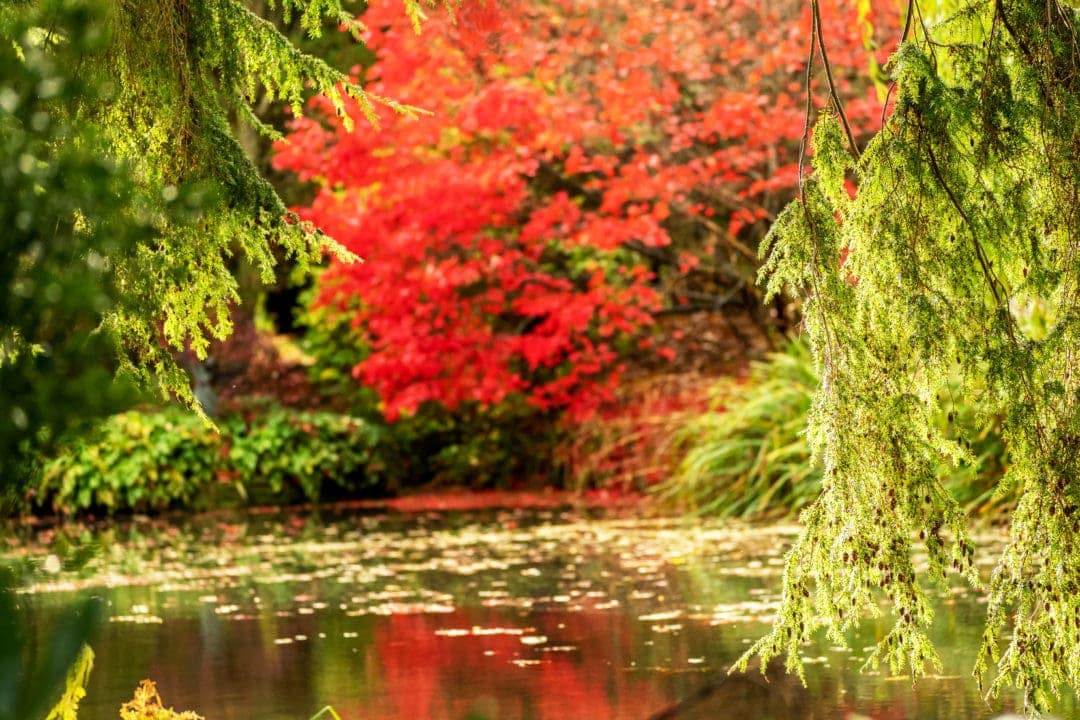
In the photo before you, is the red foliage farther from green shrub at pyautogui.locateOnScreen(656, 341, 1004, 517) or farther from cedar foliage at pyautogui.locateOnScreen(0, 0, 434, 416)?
cedar foliage at pyautogui.locateOnScreen(0, 0, 434, 416)

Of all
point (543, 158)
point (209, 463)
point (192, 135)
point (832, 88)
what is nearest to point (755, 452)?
point (543, 158)

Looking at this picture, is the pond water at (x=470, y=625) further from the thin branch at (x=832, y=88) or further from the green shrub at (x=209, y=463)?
the thin branch at (x=832, y=88)

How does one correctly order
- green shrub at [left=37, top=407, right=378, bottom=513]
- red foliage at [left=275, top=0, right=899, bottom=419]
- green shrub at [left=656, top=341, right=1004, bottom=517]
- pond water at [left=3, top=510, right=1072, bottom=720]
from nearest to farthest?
pond water at [left=3, top=510, right=1072, bottom=720]
green shrub at [left=656, top=341, right=1004, bottom=517]
red foliage at [left=275, top=0, right=899, bottom=419]
green shrub at [left=37, top=407, right=378, bottom=513]

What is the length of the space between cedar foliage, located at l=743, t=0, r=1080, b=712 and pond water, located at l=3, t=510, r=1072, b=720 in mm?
1938

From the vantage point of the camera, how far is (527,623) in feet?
29.4

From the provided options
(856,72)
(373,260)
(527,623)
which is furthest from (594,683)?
(856,72)

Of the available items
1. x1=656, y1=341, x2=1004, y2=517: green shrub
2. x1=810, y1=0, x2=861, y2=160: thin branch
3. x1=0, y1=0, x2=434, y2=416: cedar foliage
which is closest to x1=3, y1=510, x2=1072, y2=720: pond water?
x1=656, y1=341, x2=1004, y2=517: green shrub

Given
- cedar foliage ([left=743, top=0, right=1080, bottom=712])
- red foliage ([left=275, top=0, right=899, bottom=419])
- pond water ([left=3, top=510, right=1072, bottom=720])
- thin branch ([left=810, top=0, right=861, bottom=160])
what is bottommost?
pond water ([left=3, top=510, right=1072, bottom=720])

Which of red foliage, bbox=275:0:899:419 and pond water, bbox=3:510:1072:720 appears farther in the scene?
red foliage, bbox=275:0:899:419

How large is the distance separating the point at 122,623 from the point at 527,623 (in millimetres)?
2410

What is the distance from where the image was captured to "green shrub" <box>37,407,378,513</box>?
1563 centimetres

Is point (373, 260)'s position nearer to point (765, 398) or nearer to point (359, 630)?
point (765, 398)

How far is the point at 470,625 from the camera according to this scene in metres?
8.91

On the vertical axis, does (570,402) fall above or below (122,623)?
above
